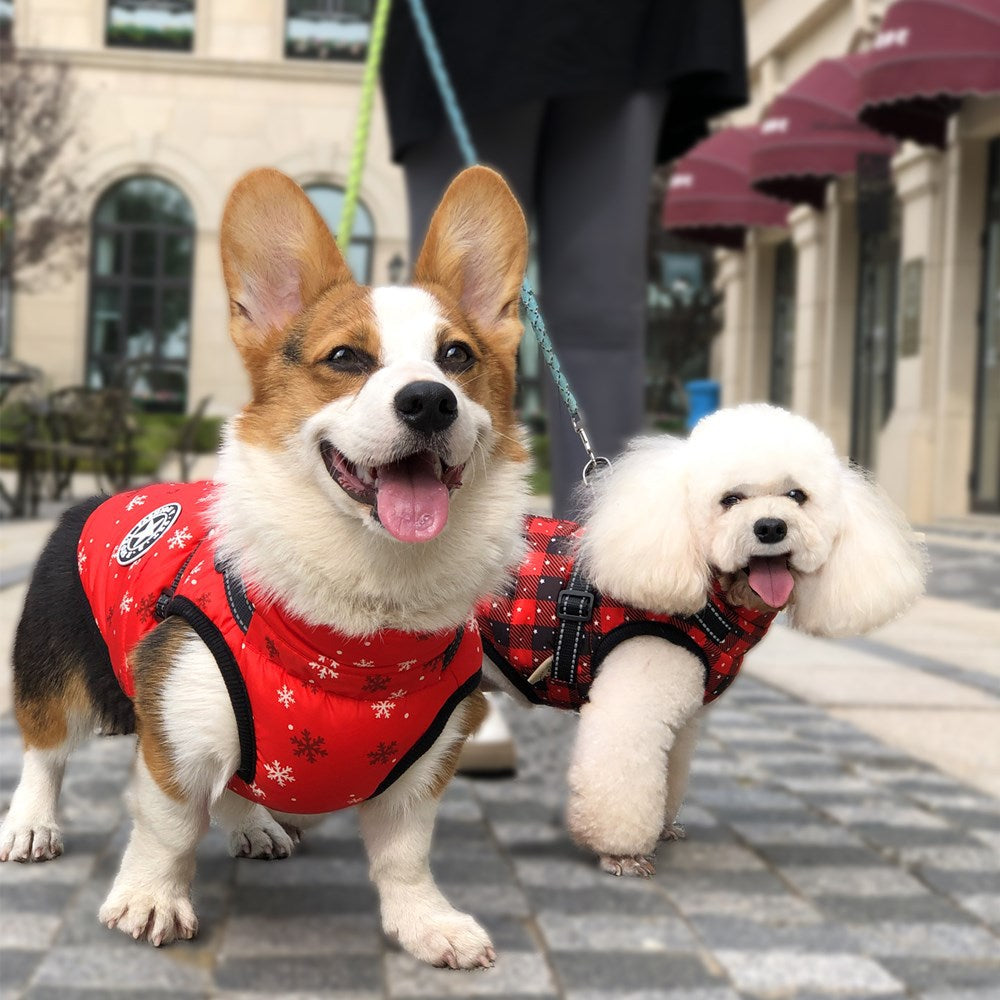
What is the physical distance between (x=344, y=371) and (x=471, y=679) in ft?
0.79

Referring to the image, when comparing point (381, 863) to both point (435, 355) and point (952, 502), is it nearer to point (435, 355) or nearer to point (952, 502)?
point (435, 355)

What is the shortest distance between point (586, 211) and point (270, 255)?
0.41 meters

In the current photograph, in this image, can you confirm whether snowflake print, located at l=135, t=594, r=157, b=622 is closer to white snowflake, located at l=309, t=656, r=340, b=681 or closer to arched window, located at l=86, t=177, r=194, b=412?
white snowflake, located at l=309, t=656, r=340, b=681

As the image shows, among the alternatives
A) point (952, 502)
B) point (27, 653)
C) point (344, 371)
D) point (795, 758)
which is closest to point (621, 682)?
point (344, 371)

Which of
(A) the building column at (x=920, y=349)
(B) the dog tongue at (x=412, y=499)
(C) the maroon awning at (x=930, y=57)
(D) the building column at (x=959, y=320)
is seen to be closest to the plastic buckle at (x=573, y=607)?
(B) the dog tongue at (x=412, y=499)

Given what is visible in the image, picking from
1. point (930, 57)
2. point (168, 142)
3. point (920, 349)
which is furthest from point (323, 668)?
point (920, 349)

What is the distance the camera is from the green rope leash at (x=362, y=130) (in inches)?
28.8

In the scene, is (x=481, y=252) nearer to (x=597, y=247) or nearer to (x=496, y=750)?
(x=597, y=247)

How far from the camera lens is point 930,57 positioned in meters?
13.7

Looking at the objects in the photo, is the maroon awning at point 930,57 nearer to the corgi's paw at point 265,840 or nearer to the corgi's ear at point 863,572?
the corgi's ear at point 863,572

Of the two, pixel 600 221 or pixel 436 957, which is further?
pixel 600 221

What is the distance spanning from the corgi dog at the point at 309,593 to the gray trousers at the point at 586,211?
7.7 inches

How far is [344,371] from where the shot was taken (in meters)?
0.77

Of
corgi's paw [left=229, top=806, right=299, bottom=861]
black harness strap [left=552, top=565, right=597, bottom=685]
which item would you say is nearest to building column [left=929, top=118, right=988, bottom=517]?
black harness strap [left=552, top=565, right=597, bottom=685]
